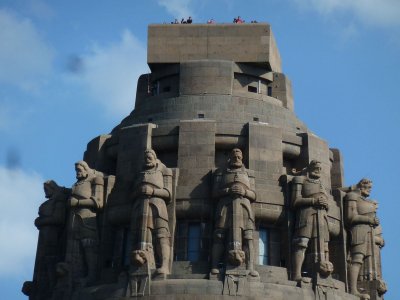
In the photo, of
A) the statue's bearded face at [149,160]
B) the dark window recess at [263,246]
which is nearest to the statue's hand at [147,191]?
the statue's bearded face at [149,160]

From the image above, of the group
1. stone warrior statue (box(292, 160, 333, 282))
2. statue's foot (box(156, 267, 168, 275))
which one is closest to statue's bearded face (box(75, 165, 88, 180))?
statue's foot (box(156, 267, 168, 275))

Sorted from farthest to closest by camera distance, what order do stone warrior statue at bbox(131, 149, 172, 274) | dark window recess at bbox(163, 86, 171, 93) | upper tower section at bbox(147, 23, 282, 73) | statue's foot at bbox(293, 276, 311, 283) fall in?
1. dark window recess at bbox(163, 86, 171, 93)
2. upper tower section at bbox(147, 23, 282, 73)
3. statue's foot at bbox(293, 276, 311, 283)
4. stone warrior statue at bbox(131, 149, 172, 274)

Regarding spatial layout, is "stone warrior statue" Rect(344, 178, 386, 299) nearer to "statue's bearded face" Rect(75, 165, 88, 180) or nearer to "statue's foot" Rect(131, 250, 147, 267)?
"statue's foot" Rect(131, 250, 147, 267)

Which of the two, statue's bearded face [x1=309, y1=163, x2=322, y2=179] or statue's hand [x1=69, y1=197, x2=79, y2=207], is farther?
statue's hand [x1=69, y1=197, x2=79, y2=207]

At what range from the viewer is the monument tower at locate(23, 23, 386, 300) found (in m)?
39.1

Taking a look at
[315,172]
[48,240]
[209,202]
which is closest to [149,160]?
[209,202]

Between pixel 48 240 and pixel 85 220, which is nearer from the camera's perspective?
pixel 85 220

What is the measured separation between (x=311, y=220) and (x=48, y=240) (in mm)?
11531

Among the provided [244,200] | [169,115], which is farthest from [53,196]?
[244,200]

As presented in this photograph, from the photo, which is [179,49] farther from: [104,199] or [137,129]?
[104,199]

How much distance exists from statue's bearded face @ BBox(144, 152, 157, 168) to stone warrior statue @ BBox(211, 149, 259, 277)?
270 centimetres

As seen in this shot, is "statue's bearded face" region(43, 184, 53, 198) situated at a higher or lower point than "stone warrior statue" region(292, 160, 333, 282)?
higher

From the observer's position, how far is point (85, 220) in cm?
4162

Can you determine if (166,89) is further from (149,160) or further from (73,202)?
A: (73,202)
